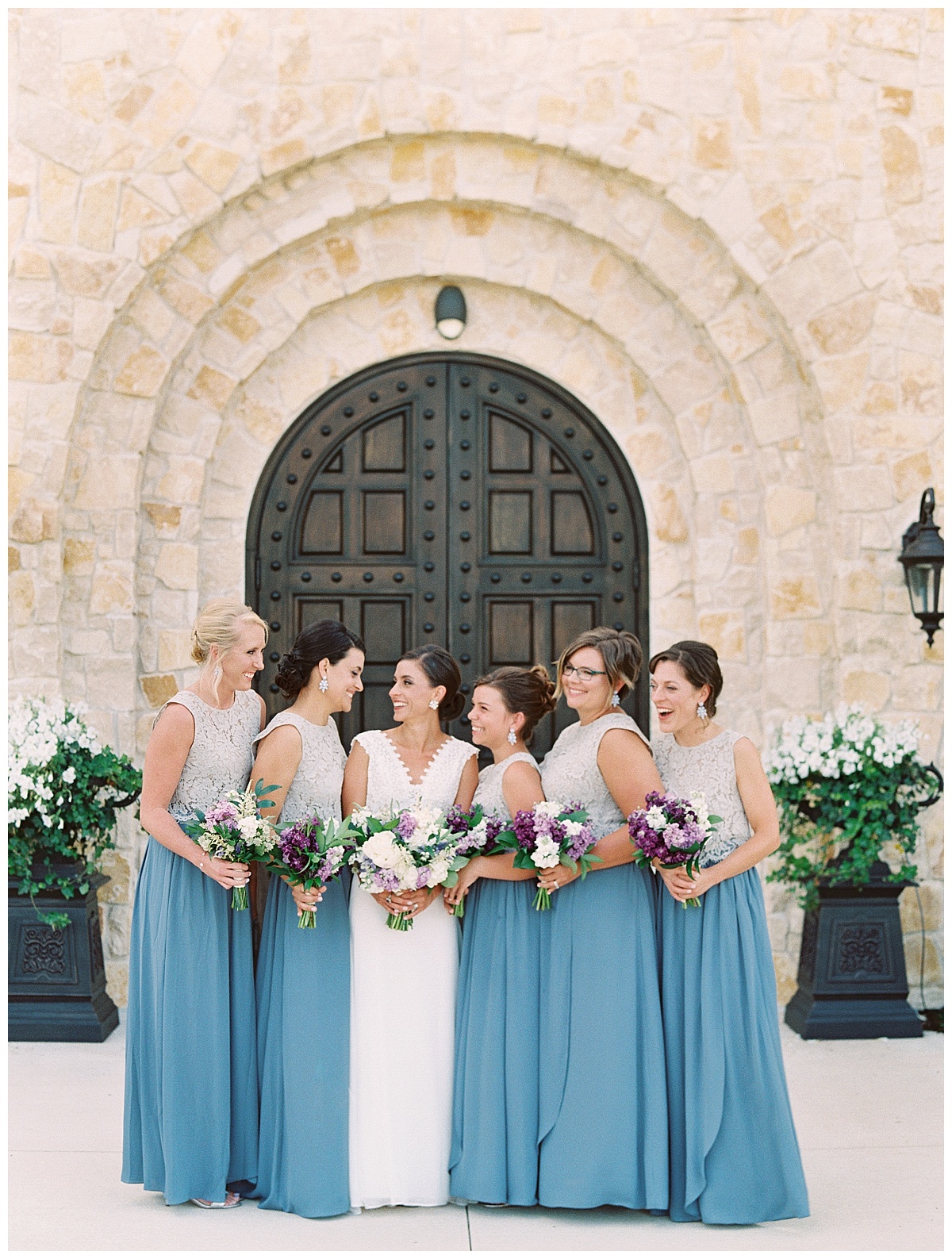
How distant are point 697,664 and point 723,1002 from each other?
3.51 feet

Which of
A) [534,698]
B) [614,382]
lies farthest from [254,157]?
[534,698]

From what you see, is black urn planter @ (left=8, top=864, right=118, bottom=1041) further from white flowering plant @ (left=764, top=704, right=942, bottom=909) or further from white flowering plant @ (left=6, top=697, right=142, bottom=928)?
white flowering plant @ (left=764, top=704, right=942, bottom=909)

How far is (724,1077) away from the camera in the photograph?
379 centimetres

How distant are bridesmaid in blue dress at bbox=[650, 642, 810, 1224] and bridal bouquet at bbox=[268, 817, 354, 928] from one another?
40.5 inches

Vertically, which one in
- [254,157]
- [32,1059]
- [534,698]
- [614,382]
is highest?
[254,157]

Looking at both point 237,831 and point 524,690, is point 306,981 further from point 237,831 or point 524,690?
point 524,690

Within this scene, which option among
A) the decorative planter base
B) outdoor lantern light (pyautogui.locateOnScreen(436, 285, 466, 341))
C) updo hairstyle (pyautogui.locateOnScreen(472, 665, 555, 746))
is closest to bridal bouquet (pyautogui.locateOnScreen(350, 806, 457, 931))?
updo hairstyle (pyautogui.locateOnScreen(472, 665, 555, 746))

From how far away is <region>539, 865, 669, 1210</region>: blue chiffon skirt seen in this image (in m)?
3.80

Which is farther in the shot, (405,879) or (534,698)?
(534,698)

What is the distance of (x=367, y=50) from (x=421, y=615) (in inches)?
119

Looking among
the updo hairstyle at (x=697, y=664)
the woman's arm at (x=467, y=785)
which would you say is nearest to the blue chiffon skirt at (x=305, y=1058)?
the woman's arm at (x=467, y=785)

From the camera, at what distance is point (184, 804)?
4.05 metres

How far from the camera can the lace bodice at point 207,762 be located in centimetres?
402

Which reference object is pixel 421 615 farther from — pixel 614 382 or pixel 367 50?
pixel 367 50
